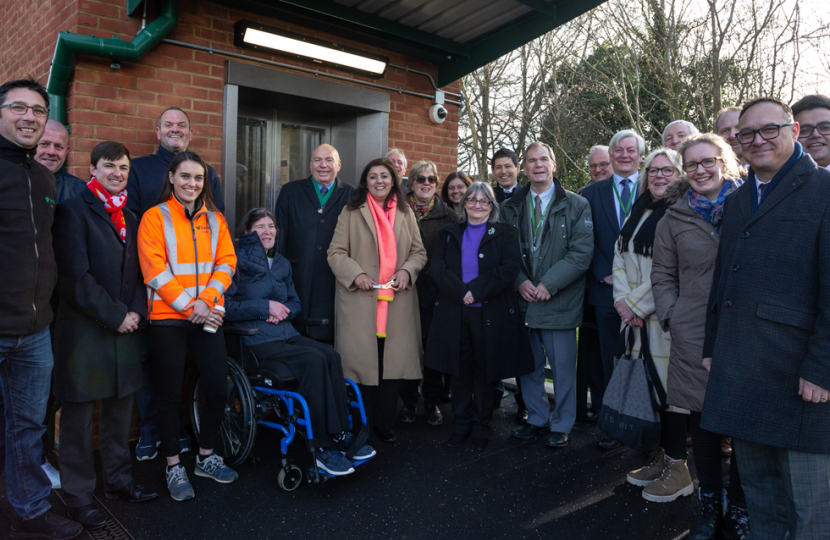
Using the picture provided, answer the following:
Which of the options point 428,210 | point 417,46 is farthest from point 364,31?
point 428,210

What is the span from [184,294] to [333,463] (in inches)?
51.0

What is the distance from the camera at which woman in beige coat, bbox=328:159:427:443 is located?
4125 mm

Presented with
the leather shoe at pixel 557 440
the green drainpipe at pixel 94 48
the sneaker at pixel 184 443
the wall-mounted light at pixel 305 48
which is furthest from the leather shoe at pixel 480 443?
the green drainpipe at pixel 94 48

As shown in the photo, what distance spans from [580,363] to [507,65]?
42.4 feet

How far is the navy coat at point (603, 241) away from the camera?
14.0ft

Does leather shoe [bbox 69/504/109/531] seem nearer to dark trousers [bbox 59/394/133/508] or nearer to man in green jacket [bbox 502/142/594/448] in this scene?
dark trousers [bbox 59/394/133/508]

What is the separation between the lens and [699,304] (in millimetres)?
2998

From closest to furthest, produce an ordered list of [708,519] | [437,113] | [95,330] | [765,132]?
[765,132]
[708,519]
[95,330]
[437,113]

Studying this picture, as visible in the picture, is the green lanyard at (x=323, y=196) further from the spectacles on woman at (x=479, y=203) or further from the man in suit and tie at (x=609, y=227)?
the man in suit and tie at (x=609, y=227)

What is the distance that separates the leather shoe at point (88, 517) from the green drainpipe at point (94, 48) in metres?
2.46

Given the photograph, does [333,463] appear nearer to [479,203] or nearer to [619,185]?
[479,203]

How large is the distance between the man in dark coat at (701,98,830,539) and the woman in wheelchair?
2.06 m

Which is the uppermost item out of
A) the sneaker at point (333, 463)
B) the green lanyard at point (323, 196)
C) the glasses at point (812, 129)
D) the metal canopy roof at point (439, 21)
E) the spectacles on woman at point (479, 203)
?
the metal canopy roof at point (439, 21)

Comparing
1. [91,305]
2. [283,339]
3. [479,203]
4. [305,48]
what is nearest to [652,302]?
[479,203]
